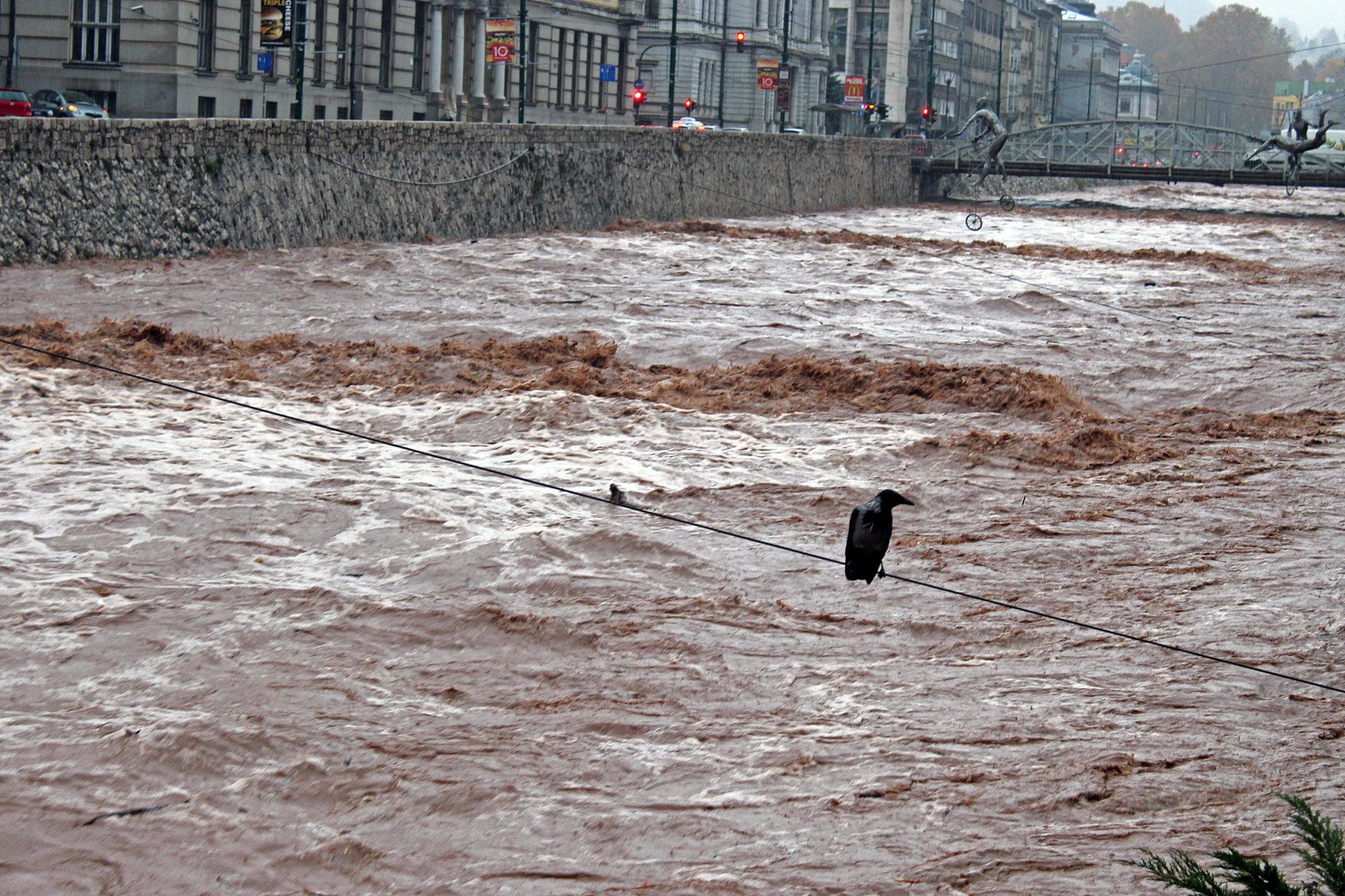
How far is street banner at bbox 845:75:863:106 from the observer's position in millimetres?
58781

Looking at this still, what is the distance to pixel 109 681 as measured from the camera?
299 inches

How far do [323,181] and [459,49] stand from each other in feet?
89.7

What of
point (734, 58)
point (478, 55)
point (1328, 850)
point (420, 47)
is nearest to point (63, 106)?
point (420, 47)

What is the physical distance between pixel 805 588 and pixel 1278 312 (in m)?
15.5

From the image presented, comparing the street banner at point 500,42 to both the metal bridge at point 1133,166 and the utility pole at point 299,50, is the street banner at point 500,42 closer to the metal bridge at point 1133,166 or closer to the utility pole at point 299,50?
the utility pole at point 299,50

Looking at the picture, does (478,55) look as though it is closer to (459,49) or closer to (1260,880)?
(459,49)

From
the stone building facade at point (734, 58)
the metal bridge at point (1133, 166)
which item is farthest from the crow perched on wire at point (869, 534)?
Result: the stone building facade at point (734, 58)

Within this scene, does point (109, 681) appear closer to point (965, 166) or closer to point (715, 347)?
point (715, 347)

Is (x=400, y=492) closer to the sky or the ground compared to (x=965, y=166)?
closer to the ground

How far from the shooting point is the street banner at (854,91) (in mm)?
58781

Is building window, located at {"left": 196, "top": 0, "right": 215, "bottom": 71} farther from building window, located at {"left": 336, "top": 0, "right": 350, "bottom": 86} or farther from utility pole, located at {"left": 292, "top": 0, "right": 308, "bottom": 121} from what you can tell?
building window, located at {"left": 336, "top": 0, "right": 350, "bottom": 86}

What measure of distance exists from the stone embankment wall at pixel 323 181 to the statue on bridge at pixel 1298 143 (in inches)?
674

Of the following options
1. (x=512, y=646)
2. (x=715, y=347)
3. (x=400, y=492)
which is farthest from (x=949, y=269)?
(x=512, y=646)

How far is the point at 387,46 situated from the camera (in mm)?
46719
